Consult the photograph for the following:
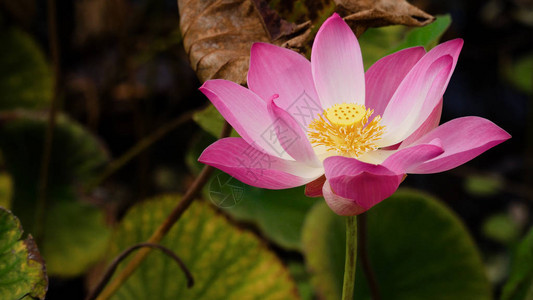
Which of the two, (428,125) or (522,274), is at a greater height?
(428,125)

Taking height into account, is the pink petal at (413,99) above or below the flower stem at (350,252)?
above

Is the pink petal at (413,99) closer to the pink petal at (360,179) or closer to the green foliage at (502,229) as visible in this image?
the pink petal at (360,179)

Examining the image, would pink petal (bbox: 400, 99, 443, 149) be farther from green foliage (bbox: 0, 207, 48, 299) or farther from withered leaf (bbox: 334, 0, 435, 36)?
green foliage (bbox: 0, 207, 48, 299)

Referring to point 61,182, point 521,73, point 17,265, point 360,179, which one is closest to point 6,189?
point 61,182

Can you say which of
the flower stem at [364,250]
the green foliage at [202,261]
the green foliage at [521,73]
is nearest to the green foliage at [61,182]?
the green foliage at [202,261]

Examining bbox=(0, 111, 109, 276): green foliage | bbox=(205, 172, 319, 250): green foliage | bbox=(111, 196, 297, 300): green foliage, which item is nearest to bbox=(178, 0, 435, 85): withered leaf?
bbox=(111, 196, 297, 300): green foliage

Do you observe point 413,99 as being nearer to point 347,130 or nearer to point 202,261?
point 347,130

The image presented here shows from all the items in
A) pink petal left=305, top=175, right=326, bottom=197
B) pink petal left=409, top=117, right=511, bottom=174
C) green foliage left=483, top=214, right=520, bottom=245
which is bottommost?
green foliage left=483, top=214, right=520, bottom=245
